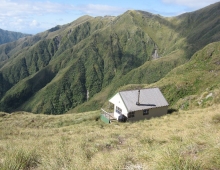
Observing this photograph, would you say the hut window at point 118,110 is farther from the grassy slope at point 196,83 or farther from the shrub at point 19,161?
Answer: the shrub at point 19,161

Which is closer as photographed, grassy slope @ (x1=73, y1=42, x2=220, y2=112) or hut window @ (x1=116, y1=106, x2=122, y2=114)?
grassy slope @ (x1=73, y1=42, x2=220, y2=112)

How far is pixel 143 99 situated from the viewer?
3738 cm

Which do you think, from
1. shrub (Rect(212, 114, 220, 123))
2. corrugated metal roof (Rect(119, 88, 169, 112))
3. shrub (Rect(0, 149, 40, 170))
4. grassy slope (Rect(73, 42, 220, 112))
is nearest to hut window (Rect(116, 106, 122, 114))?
corrugated metal roof (Rect(119, 88, 169, 112))

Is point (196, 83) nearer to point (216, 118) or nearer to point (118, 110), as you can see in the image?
point (118, 110)

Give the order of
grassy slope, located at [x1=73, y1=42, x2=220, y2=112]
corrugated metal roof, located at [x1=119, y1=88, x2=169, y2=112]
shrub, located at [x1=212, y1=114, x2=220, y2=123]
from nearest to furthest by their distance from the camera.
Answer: shrub, located at [x1=212, y1=114, x2=220, y2=123], corrugated metal roof, located at [x1=119, y1=88, x2=169, y2=112], grassy slope, located at [x1=73, y1=42, x2=220, y2=112]

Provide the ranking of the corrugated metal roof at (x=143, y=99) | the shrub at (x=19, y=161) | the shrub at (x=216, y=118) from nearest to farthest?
the shrub at (x=19, y=161) < the shrub at (x=216, y=118) < the corrugated metal roof at (x=143, y=99)

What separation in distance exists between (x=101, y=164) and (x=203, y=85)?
5062cm

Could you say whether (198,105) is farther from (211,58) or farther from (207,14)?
(207,14)

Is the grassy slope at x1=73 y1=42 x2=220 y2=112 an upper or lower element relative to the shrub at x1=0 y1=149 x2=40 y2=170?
upper

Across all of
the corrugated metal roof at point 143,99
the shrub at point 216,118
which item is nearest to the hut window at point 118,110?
the corrugated metal roof at point 143,99

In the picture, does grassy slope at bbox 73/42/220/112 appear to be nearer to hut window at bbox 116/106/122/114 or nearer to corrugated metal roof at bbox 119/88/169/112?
corrugated metal roof at bbox 119/88/169/112

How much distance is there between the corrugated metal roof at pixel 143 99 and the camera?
35.8 meters

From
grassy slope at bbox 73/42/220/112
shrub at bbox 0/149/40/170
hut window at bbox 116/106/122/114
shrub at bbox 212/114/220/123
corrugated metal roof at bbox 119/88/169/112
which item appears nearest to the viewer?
shrub at bbox 0/149/40/170

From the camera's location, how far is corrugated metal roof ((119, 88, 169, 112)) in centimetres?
3581
